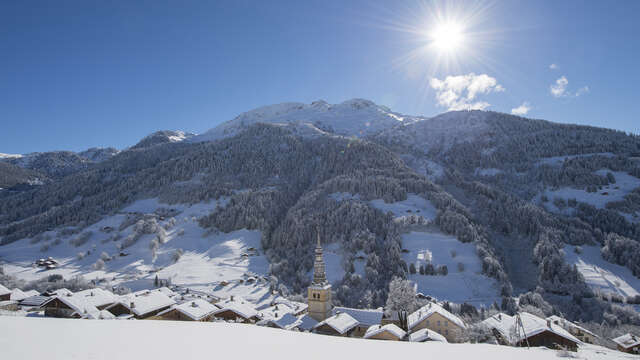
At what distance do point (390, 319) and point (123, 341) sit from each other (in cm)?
4390

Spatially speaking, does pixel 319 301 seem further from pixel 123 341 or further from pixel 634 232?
pixel 634 232

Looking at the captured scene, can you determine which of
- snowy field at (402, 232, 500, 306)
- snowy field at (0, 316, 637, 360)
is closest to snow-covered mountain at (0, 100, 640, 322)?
snowy field at (402, 232, 500, 306)

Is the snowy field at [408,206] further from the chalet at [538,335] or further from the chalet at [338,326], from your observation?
the chalet at [538,335]

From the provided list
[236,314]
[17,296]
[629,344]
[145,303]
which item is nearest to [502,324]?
[629,344]

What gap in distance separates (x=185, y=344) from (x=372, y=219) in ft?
280

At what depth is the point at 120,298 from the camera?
1495 inches

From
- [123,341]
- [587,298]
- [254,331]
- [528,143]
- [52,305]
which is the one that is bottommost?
[587,298]

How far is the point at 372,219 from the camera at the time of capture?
90.1 m

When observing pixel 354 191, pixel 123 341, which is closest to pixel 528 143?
pixel 354 191

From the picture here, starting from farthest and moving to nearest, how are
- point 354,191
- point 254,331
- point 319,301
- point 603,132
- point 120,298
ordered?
point 603,132 → point 354,191 → point 319,301 → point 120,298 → point 254,331

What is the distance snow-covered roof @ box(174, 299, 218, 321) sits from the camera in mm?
32188

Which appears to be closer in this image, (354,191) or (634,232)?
(634,232)

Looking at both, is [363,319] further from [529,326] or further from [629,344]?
[629,344]

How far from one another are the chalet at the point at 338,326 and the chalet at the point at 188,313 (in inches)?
483
